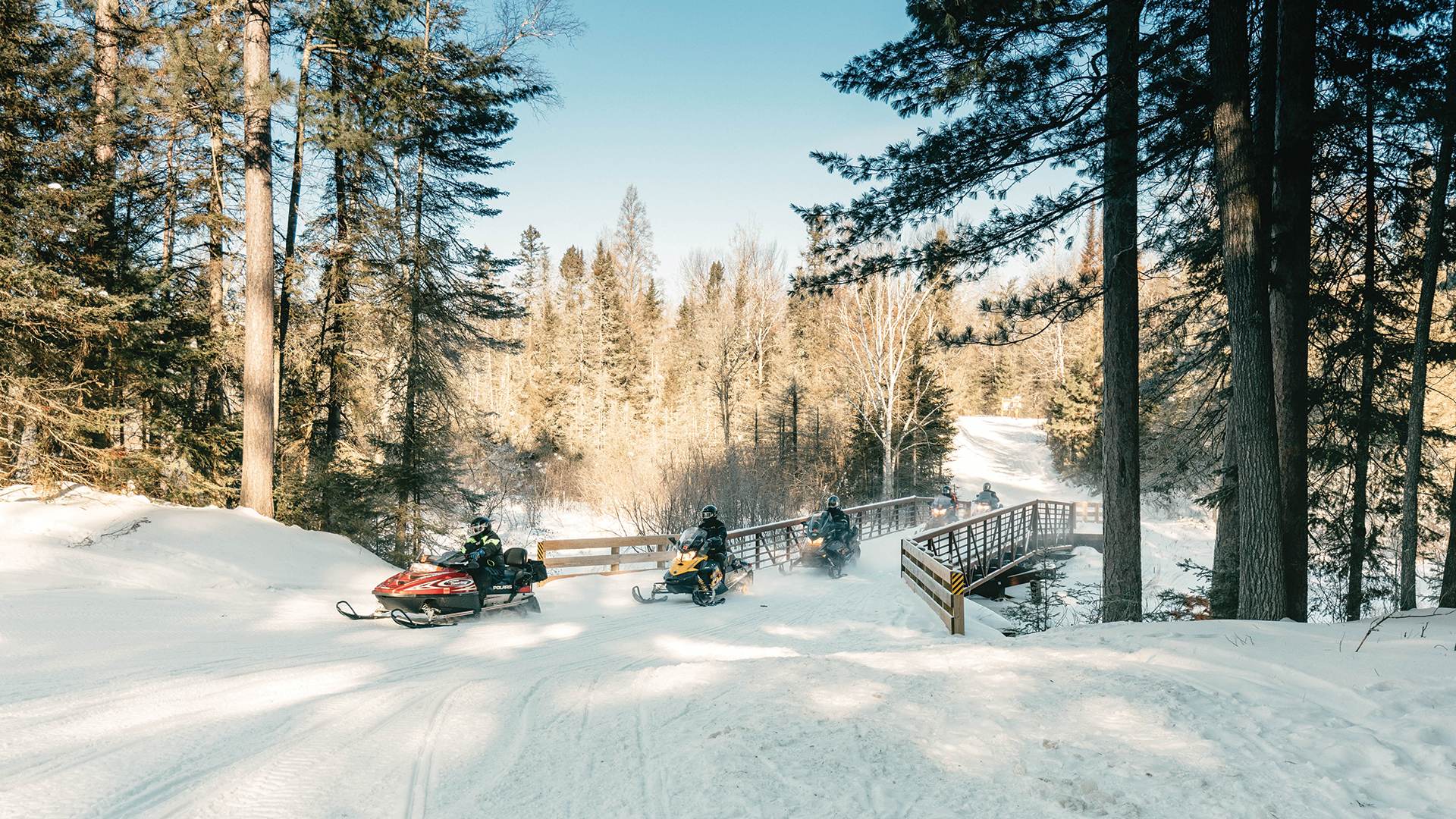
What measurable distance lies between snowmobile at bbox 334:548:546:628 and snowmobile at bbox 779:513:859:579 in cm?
729

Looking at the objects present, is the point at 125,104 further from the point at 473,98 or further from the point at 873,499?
the point at 873,499

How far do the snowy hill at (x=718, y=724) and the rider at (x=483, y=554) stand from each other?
2192 millimetres

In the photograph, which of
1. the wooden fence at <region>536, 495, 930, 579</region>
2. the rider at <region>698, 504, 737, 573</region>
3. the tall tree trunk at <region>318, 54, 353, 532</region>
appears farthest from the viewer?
the tall tree trunk at <region>318, 54, 353, 532</region>

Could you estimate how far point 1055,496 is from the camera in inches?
1497

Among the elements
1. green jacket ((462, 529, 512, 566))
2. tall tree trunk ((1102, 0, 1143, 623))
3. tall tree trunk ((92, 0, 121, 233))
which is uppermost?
tall tree trunk ((92, 0, 121, 233))

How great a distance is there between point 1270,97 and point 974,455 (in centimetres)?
4054

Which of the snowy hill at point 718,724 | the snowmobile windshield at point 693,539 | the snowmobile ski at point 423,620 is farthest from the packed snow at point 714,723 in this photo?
the snowmobile windshield at point 693,539

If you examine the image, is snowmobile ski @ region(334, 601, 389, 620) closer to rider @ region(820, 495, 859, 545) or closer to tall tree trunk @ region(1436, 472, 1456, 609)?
rider @ region(820, 495, 859, 545)

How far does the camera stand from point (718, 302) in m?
36.8

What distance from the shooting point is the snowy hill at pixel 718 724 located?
10.6ft

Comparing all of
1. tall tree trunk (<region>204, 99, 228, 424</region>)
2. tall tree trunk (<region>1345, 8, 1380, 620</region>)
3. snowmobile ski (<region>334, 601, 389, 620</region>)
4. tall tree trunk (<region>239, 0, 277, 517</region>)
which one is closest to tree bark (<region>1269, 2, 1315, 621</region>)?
tall tree trunk (<region>1345, 8, 1380, 620</region>)

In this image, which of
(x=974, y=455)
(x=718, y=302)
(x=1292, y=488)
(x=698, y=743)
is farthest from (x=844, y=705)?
(x=974, y=455)

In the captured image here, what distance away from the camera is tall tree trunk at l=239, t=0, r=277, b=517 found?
38.3 ft

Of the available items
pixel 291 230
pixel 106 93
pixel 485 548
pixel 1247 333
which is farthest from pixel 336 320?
pixel 1247 333
